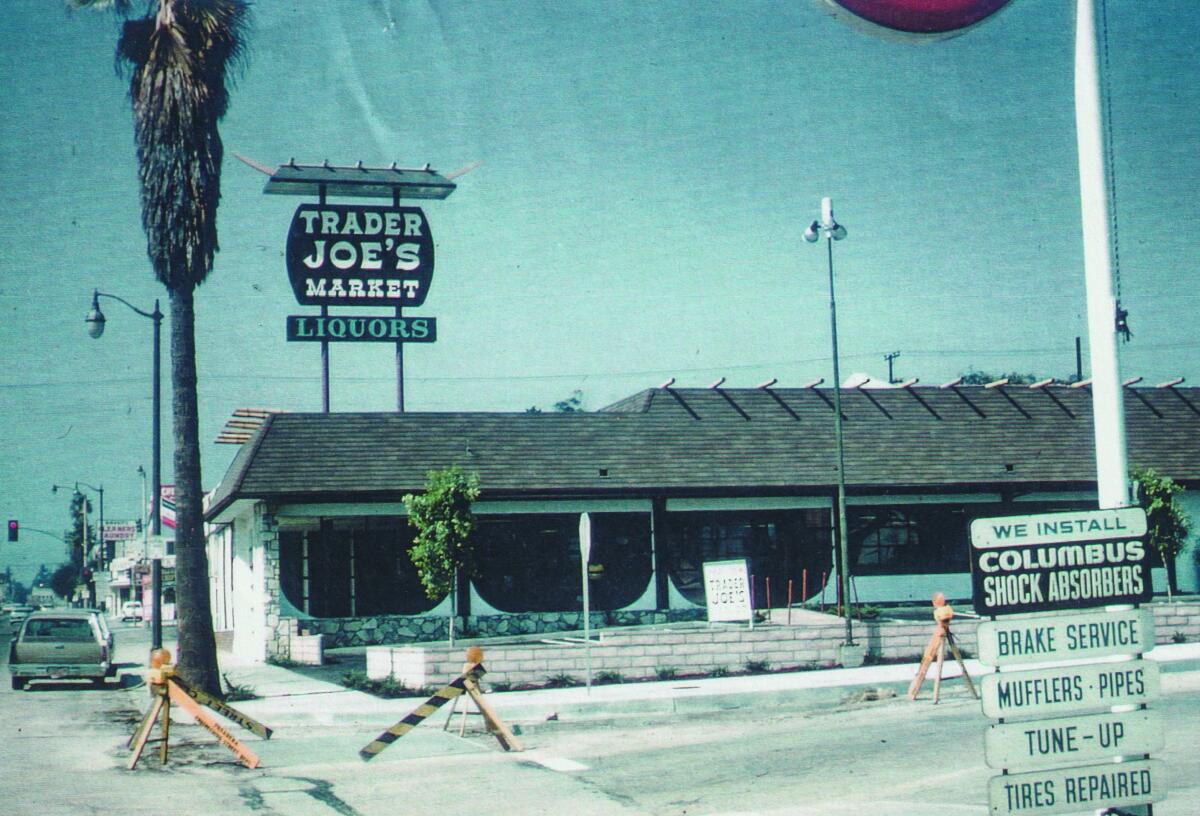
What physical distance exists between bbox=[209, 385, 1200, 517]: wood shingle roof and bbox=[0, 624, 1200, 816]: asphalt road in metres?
11.7

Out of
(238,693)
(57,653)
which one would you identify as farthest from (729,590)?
(57,653)

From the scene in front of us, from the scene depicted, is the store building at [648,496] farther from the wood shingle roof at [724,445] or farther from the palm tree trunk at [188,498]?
the palm tree trunk at [188,498]

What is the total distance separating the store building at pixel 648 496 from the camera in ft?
97.5

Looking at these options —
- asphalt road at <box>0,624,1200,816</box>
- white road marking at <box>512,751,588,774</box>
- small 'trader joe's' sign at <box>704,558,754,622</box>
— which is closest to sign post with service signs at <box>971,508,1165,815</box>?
asphalt road at <box>0,624,1200,816</box>

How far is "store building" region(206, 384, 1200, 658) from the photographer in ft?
97.5

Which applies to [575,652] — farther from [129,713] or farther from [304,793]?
[304,793]

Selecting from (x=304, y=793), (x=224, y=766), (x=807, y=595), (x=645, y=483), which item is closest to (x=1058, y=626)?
(x=304, y=793)

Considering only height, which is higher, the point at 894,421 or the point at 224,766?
the point at 894,421

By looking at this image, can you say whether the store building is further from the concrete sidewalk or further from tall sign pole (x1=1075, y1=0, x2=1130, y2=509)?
tall sign pole (x1=1075, y1=0, x2=1130, y2=509)

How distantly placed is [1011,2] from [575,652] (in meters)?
16.7

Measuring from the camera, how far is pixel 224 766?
556 inches

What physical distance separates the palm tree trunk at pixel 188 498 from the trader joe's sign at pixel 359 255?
13.5 m

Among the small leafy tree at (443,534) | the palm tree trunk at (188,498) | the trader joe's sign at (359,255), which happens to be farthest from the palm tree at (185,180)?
the trader joe's sign at (359,255)

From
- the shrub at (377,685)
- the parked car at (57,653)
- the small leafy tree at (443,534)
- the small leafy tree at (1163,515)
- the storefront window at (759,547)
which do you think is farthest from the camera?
the storefront window at (759,547)
